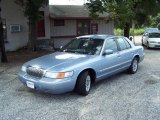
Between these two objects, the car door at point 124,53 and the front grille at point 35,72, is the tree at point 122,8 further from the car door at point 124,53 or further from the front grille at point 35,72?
the front grille at point 35,72

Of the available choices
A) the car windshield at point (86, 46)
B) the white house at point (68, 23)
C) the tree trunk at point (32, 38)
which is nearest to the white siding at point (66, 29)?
the white house at point (68, 23)

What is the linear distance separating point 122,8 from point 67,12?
665 cm

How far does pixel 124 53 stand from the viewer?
331 inches

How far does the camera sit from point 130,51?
8.84 m

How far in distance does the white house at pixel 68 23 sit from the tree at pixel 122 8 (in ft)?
10.4

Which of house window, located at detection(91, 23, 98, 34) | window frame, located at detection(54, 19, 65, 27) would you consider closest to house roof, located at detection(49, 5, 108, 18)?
window frame, located at detection(54, 19, 65, 27)

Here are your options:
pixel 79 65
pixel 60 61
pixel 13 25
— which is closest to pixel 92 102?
pixel 79 65

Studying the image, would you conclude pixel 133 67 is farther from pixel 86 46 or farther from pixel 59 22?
pixel 59 22

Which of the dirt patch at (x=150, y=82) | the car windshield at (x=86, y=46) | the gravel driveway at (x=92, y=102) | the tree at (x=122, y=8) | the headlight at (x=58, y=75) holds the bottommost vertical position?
the gravel driveway at (x=92, y=102)

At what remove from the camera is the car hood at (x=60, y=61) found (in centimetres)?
624

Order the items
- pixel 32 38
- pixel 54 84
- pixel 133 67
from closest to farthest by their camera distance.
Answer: pixel 54 84 < pixel 133 67 < pixel 32 38

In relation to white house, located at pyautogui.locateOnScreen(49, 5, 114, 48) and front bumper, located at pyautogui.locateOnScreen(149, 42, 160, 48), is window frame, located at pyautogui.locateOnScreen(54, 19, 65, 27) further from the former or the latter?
front bumper, located at pyautogui.locateOnScreen(149, 42, 160, 48)

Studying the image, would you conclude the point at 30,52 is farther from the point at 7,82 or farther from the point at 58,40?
the point at 7,82

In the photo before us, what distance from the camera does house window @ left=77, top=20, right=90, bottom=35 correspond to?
840 inches
